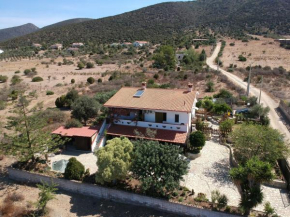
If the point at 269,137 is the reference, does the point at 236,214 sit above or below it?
below

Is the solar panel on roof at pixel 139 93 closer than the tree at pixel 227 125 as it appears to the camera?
No

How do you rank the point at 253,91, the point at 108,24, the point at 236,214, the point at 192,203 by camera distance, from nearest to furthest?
the point at 236,214 → the point at 192,203 → the point at 253,91 → the point at 108,24

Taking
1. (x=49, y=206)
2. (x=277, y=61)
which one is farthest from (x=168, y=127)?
(x=277, y=61)

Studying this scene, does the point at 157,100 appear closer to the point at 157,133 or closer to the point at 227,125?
the point at 157,133

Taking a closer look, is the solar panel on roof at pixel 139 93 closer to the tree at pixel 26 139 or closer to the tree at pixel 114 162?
the tree at pixel 114 162

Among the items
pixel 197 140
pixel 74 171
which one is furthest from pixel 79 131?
pixel 197 140

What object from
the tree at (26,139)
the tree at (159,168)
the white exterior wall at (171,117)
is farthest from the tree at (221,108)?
the tree at (26,139)

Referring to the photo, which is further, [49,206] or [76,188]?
[76,188]

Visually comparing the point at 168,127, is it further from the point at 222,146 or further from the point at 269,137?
the point at 269,137
